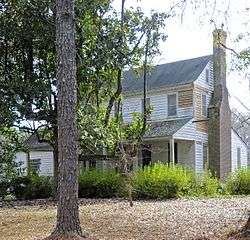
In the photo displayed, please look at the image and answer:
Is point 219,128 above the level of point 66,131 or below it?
above

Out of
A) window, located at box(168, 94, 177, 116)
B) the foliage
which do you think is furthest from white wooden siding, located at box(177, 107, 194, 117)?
the foliage

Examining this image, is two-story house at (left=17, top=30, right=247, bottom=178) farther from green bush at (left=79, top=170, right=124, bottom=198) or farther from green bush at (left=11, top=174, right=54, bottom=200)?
green bush at (left=11, top=174, right=54, bottom=200)

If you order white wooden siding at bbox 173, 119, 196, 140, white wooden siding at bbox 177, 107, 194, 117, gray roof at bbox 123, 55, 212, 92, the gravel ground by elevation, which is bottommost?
the gravel ground

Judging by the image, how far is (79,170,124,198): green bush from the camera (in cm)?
1902

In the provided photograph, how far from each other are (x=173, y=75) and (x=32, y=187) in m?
11.1

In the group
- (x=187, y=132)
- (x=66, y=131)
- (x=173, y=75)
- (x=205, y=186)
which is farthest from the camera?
(x=173, y=75)

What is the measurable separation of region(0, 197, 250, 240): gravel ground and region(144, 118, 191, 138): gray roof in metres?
10.6

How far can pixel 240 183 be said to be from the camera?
19984mm

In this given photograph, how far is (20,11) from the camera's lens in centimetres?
1669

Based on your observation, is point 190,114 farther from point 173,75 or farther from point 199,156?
point 173,75

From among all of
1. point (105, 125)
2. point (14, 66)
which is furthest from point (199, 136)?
point (14, 66)

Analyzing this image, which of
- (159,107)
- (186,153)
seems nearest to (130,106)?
(159,107)

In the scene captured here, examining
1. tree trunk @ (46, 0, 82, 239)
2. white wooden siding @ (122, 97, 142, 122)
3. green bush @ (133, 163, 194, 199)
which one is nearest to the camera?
A: tree trunk @ (46, 0, 82, 239)

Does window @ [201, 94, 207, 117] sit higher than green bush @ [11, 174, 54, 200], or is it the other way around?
window @ [201, 94, 207, 117]
